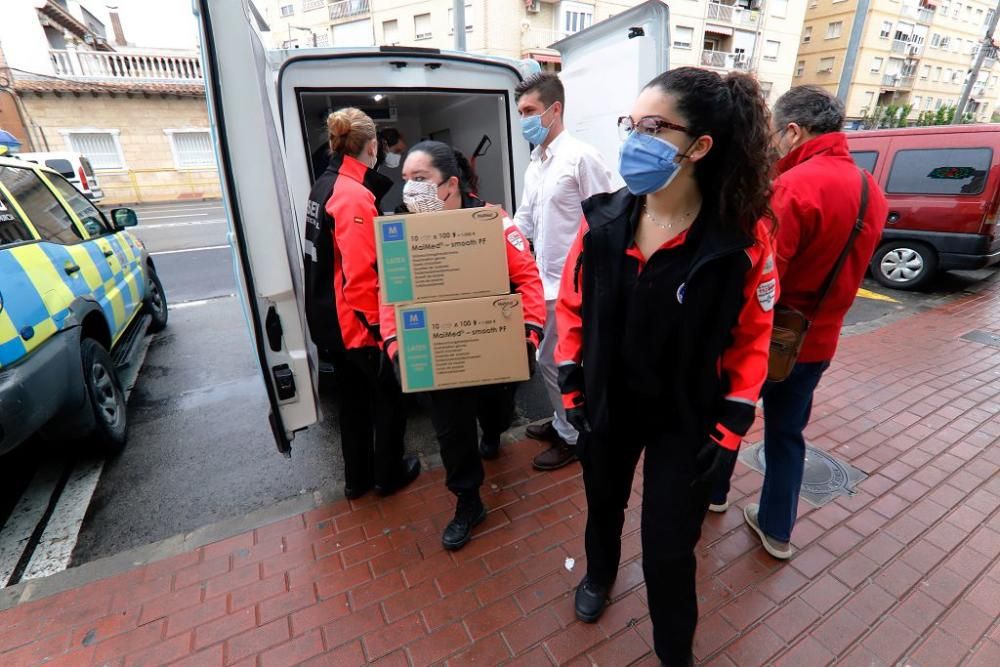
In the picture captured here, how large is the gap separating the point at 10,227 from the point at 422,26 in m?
25.7

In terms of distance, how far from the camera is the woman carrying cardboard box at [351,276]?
2.05 m

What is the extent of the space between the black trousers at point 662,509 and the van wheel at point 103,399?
3.00 metres

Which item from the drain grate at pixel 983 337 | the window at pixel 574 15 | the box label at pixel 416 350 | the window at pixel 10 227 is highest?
the window at pixel 574 15

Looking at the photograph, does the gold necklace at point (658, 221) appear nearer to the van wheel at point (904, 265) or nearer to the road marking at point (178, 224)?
the van wheel at point (904, 265)

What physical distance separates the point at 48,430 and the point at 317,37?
29.8 m

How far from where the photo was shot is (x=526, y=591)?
6.98 feet

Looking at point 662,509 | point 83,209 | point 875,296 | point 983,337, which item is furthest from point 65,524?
point 875,296

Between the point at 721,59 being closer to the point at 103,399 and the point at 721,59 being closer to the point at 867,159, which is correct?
the point at 867,159

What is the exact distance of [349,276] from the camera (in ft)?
6.79

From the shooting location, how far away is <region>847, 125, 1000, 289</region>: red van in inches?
228

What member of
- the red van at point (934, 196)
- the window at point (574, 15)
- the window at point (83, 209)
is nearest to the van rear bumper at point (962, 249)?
the red van at point (934, 196)

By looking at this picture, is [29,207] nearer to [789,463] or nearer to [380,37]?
[789,463]

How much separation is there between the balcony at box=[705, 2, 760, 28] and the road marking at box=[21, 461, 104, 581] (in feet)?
103

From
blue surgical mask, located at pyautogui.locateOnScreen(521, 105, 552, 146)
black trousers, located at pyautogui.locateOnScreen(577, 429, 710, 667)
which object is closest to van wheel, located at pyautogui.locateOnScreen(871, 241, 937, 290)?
blue surgical mask, located at pyautogui.locateOnScreen(521, 105, 552, 146)
